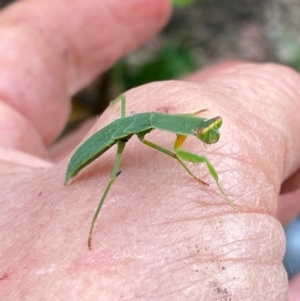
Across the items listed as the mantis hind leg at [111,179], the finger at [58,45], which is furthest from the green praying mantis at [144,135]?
the finger at [58,45]

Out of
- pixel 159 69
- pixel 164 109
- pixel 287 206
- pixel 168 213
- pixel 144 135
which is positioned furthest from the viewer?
pixel 159 69

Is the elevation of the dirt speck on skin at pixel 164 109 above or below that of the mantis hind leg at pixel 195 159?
above

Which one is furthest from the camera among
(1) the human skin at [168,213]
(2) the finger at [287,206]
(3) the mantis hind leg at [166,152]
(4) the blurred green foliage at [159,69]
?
(4) the blurred green foliage at [159,69]

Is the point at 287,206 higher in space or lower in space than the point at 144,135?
lower

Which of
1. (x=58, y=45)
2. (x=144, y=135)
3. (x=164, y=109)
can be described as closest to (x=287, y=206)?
(x=164, y=109)

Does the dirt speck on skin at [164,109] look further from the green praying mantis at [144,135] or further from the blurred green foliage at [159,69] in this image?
the blurred green foliage at [159,69]

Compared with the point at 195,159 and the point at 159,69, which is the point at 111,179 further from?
the point at 159,69
